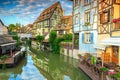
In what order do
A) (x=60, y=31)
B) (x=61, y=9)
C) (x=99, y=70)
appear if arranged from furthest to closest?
(x=61, y=9) < (x=60, y=31) < (x=99, y=70)

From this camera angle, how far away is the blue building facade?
18406 millimetres

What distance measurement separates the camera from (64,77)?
44.2ft

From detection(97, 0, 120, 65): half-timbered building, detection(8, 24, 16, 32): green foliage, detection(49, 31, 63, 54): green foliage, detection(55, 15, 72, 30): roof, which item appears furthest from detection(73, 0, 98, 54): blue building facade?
detection(8, 24, 16, 32): green foliage

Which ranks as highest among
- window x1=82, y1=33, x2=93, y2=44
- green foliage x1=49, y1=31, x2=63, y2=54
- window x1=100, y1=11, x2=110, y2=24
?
window x1=100, y1=11, x2=110, y2=24

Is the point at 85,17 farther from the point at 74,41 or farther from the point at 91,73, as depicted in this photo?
the point at 91,73

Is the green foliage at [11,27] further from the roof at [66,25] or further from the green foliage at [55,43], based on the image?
the green foliage at [55,43]

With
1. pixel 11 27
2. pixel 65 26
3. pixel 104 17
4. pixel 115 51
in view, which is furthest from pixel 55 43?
pixel 11 27

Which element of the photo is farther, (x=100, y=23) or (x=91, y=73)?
(x=100, y=23)

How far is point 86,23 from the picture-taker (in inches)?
778

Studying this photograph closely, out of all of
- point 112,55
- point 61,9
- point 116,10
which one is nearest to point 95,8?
point 116,10

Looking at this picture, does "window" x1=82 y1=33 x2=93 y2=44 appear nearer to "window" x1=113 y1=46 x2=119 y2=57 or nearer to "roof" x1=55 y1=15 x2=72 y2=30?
"window" x1=113 y1=46 x2=119 y2=57

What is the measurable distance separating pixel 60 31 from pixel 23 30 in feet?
184

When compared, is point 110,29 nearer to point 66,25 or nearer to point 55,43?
point 55,43

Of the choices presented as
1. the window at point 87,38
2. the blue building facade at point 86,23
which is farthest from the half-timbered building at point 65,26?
the window at point 87,38
